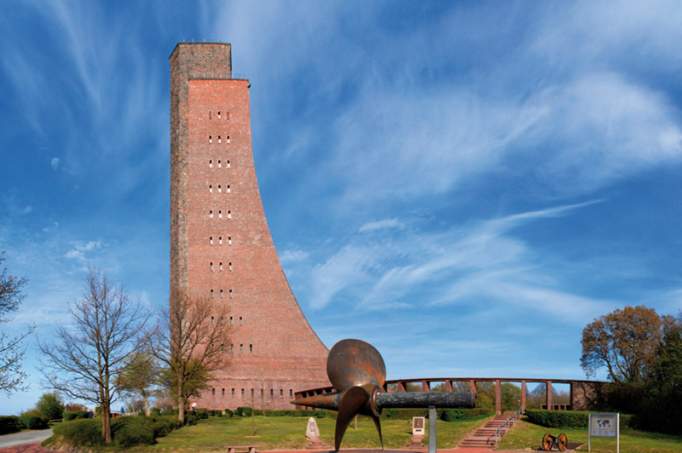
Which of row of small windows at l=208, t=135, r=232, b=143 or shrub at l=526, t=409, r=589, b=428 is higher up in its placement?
row of small windows at l=208, t=135, r=232, b=143

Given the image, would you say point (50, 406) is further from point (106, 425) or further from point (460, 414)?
point (460, 414)

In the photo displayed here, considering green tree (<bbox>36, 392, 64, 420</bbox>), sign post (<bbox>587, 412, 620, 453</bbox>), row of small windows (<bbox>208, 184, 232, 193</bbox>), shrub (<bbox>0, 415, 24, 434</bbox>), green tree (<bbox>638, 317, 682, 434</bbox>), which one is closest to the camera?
sign post (<bbox>587, 412, 620, 453</bbox>)

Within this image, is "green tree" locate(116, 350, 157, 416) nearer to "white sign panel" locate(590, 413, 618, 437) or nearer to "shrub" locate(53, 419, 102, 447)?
"shrub" locate(53, 419, 102, 447)

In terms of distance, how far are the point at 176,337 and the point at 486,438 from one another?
17508 mm

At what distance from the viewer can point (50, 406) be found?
4169cm

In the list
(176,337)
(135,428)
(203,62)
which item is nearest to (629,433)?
(135,428)

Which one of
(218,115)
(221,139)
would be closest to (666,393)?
(221,139)

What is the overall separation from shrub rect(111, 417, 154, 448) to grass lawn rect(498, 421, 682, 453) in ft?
35.8

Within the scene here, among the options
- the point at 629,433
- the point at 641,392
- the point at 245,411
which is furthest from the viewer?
the point at 245,411

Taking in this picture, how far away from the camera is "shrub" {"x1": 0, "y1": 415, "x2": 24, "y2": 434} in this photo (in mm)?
31391

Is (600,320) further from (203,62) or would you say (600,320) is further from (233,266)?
(203,62)

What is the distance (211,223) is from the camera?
45.4 m

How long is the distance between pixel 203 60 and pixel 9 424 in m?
26.2

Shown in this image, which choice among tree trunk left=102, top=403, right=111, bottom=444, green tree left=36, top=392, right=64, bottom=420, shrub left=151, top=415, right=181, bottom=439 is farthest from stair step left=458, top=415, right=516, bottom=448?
green tree left=36, top=392, right=64, bottom=420
